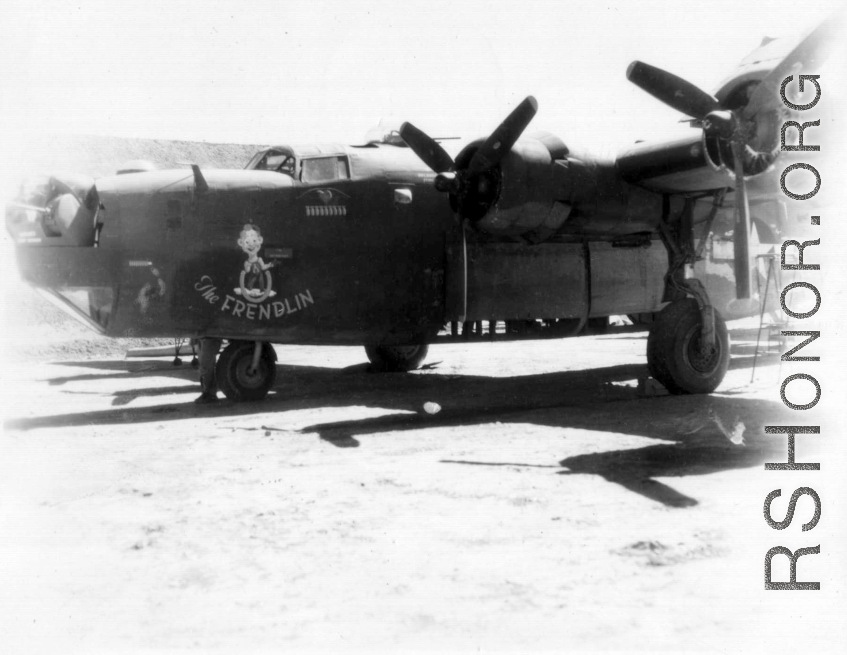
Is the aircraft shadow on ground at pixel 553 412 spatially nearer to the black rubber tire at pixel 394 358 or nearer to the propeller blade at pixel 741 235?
the black rubber tire at pixel 394 358

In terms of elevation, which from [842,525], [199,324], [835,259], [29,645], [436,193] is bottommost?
[29,645]

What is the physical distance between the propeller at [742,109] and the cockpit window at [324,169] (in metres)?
4.24

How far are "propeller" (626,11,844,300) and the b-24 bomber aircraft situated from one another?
24mm

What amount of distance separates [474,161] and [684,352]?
4.15 meters

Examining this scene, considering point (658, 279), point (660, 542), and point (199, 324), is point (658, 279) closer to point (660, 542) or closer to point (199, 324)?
point (199, 324)

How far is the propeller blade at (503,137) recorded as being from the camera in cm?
1062

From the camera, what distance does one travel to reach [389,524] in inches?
237

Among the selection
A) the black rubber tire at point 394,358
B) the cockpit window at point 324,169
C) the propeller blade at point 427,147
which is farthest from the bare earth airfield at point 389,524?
the black rubber tire at point 394,358

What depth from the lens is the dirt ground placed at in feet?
14.0

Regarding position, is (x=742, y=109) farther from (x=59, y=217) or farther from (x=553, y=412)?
(x=59, y=217)

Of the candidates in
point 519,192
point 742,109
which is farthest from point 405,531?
point 742,109

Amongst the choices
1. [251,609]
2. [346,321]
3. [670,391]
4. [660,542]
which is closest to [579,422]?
[670,391]

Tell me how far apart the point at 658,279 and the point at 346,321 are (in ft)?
17.4

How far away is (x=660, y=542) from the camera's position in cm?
539
